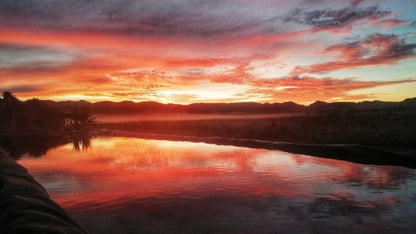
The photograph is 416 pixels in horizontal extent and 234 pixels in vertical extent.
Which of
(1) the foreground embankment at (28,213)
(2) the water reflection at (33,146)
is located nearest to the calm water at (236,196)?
(1) the foreground embankment at (28,213)

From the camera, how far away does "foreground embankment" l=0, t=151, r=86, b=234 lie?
3.17 metres

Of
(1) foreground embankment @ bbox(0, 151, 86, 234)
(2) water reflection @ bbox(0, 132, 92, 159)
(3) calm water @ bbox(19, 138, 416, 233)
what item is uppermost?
(1) foreground embankment @ bbox(0, 151, 86, 234)

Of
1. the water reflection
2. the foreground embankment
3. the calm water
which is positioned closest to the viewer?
the foreground embankment

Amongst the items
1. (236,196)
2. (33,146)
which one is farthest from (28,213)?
(33,146)

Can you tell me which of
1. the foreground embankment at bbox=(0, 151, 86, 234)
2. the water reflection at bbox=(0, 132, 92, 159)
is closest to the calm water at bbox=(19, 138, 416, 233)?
the foreground embankment at bbox=(0, 151, 86, 234)

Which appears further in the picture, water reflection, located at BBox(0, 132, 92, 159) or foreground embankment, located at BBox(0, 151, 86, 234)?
water reflection, located at BBox(0, 132, 92, 159)

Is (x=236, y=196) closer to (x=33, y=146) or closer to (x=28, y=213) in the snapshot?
(x=28, y=213)

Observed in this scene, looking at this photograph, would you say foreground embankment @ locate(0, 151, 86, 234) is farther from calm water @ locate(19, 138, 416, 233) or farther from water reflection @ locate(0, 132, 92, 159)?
water reflection @ locate(0, 132, 92, 159)

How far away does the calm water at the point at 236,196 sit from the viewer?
5.61 m

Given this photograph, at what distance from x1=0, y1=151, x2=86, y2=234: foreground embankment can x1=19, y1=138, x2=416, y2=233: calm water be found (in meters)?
1.40

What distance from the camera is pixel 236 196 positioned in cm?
748

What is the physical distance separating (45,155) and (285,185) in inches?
509

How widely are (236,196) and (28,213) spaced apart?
4899 mm

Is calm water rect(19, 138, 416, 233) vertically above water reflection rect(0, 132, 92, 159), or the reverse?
water reflection rect(0, 132, 92, 159)
